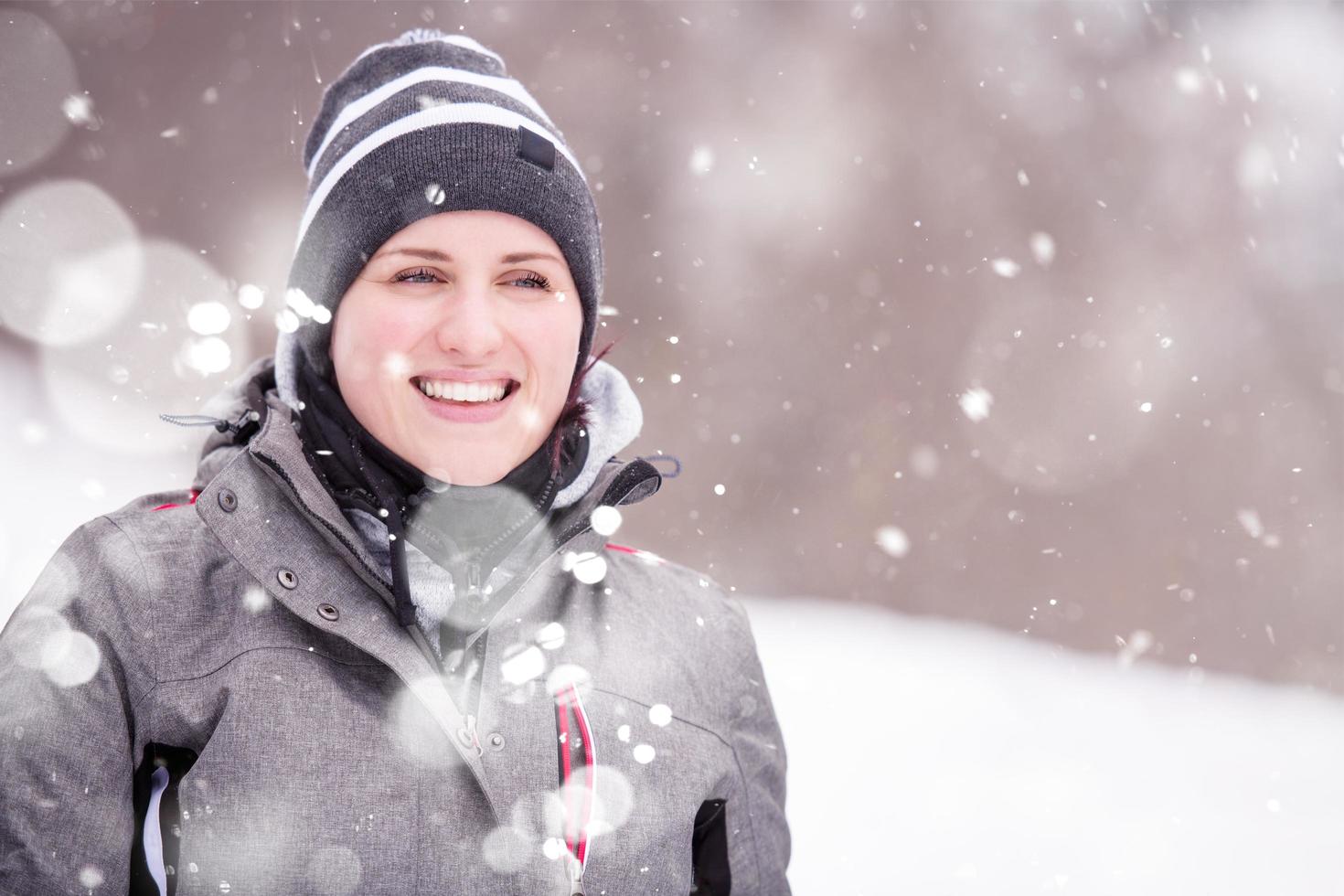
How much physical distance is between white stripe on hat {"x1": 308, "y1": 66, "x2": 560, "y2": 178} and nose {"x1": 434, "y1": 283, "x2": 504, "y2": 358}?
1.35 ft

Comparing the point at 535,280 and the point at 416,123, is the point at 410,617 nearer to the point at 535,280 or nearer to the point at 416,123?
the point at 535,280

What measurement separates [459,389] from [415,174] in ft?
1.30

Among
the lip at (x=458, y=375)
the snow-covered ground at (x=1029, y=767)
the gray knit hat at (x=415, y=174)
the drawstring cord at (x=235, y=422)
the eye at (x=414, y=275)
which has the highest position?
the gray knit hat at (x=415, y=174)

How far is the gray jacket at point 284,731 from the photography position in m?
1.29

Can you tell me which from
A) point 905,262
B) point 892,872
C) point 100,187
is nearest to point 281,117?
point 100,187

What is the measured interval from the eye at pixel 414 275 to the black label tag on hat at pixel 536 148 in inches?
11.5

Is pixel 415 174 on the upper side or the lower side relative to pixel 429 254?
upper

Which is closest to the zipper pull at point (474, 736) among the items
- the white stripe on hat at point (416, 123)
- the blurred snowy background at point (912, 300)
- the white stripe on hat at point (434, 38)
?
the white stripe on hat at point (416, 123)

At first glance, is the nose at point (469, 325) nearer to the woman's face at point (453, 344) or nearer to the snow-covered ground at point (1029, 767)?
the woman's face at point (453, 344)

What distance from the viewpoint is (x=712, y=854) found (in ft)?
5.90

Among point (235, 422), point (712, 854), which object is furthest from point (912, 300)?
point (235, 422)

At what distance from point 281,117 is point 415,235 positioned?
4458mm

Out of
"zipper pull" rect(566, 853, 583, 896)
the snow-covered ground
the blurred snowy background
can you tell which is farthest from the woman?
the blurred snowy background

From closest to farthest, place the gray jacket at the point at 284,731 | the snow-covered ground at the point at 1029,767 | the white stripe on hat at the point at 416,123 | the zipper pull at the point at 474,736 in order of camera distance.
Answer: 1. the gray jacket at the point at 284,731
2. the zipper pull at the point at 474,736
3. the white stripe on hat at the point at 416,123
4. the snow-covered ground at the point at 1029,767
